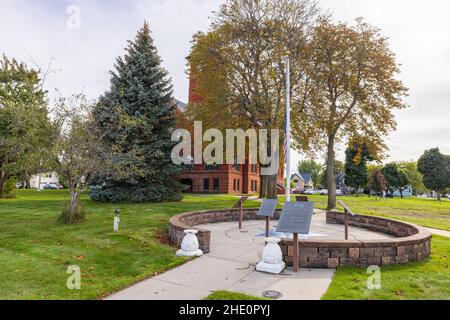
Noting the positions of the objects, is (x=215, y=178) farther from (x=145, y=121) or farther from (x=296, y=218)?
(x=296, y=218)

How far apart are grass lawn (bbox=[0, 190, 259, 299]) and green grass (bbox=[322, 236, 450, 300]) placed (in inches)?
137

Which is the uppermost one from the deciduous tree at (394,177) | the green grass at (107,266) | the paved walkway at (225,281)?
A: the deciduous tree at (394,177)

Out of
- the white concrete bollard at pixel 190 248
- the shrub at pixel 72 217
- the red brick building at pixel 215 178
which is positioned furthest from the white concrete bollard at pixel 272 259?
the red brick building at pixel 215 178

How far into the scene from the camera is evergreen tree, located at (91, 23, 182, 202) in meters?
22.4

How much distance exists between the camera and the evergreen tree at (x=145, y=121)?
22.4 metres

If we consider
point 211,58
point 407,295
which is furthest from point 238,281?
point 211,58

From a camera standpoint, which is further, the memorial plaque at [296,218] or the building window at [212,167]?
the building window at [212,167]

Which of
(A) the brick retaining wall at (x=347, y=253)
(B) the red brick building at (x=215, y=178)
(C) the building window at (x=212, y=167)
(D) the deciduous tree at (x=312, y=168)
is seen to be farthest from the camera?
(D) the deciduous tree at (x=312, y=168)

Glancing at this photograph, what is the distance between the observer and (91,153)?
40.8ft

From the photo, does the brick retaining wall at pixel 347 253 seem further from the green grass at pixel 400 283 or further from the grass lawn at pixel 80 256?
the grass lawn at pixel 80 256

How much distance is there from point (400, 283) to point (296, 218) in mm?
2226

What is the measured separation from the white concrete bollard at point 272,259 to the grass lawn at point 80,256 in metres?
1.92

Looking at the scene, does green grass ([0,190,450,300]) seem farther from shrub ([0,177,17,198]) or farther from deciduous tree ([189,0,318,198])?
shrub ([0,177,17,198])
